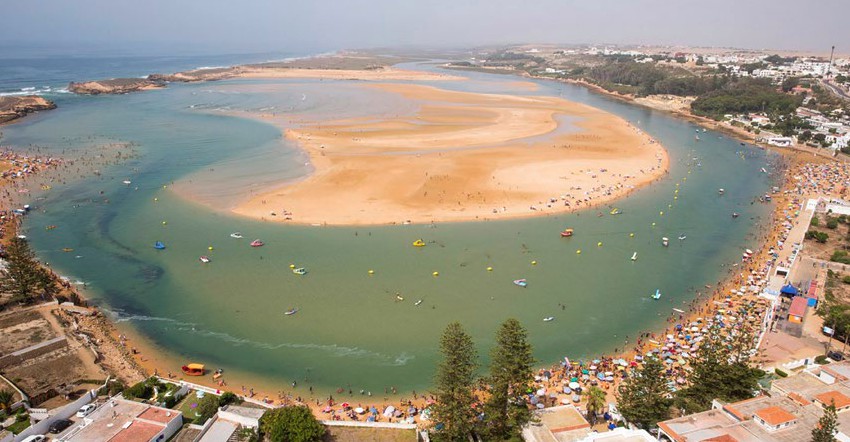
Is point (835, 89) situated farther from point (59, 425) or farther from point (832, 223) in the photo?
point (59, 425)

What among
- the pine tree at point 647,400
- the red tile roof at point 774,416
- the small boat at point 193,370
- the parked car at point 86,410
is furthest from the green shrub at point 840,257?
the parked car at point 86,410

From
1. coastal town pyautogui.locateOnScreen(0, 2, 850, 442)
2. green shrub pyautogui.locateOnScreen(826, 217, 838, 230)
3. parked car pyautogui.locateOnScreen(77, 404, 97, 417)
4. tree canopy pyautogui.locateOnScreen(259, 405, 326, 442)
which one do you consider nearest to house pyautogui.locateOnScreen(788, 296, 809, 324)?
coastal town pyautogui.locateOnScreen(0, 2, 850, 442)

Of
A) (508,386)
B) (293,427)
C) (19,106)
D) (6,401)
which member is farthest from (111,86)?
(508,386)

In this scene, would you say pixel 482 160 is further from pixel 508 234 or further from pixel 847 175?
pixel 847 175

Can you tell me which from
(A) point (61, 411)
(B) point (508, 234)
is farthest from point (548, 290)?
(A) point (61, 411)

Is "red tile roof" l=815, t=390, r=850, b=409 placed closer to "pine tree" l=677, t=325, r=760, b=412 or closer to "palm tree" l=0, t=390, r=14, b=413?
"pine tree" l=677, t=325, r=760, b=412

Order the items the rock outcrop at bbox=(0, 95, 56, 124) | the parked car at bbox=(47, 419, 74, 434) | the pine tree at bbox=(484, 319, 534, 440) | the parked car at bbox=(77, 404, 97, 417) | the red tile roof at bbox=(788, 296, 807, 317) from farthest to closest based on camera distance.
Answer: the rock outcrop at bbox=(0, 95, 56, 124)
the red tile roof at bbox=(788, 296, 807, 317)
the parked car at bbox=(77, 404, 97, 417)
the parked car at bbox=(47, 419, 74, 434)
the pine tree at bbox=(484, 319, 534, 440)
